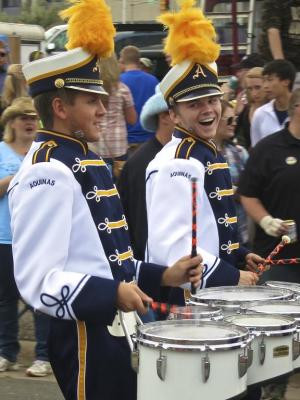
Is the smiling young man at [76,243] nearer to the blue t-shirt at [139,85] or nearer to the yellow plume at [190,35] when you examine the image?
the yellow plume at [190,35]

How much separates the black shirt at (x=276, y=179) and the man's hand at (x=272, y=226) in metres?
0.10

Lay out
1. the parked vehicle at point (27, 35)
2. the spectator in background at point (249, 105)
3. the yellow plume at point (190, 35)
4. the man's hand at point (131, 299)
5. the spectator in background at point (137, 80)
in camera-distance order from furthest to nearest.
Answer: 1. the parked vehicle at point (27, 35)
2. the spectator in background at point (137, 80)
3. the spectator in background at point (249, 105)
4. the yellow plume at point (190, 35)
5. the man's hand at point (131, 299)

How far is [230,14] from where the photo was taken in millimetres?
12508

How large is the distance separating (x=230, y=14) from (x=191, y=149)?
848 cm

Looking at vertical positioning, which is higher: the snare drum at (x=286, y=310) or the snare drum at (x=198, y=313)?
the snare drum at (x=198, y=313)

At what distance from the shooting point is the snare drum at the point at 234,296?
12.5ft

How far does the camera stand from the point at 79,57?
370 centimetres

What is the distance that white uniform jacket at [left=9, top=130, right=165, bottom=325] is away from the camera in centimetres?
344

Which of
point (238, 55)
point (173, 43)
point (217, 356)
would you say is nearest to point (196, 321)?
point (217, 356)

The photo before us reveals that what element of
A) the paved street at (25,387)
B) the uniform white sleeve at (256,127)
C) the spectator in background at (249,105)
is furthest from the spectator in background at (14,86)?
the paved street at (25,387)

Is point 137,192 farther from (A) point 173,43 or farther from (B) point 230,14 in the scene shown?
(B) point 230,14

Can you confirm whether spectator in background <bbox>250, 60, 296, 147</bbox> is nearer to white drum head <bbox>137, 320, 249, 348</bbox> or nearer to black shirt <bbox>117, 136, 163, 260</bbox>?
black shirt <bbox>117, 136, 163, 260</bbox>

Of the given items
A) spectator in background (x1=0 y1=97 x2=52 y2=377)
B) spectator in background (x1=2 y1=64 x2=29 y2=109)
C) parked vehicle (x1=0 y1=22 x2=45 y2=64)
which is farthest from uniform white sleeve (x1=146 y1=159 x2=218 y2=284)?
parked vehicle (x1=0 y1=22 x2=45 y2=64)

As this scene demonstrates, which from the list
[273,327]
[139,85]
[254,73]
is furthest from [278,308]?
[139,85]
